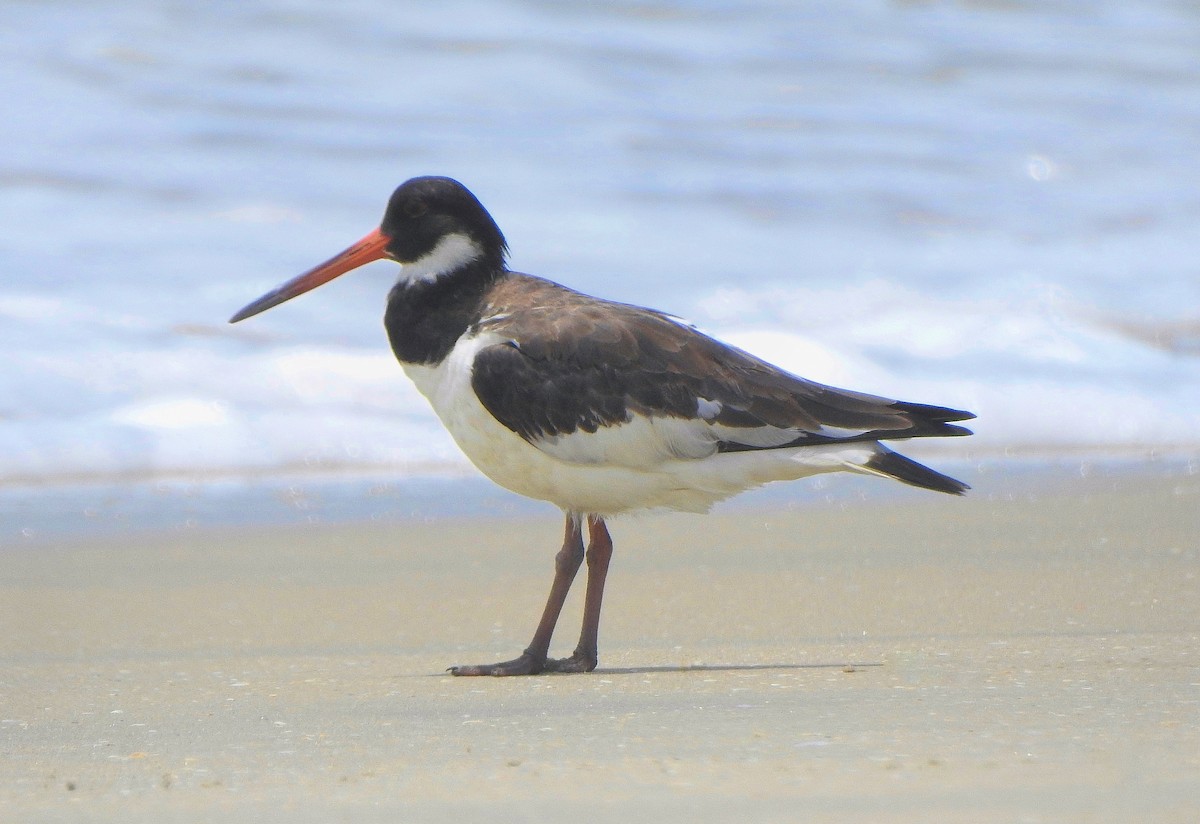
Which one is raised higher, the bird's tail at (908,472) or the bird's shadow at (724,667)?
the bird's tail at (908,472)

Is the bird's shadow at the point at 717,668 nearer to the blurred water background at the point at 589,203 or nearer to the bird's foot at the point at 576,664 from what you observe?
the bird's foot at the point at 576,664

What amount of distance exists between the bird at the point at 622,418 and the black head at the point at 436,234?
29 cm

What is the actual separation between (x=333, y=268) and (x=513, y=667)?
1.66m

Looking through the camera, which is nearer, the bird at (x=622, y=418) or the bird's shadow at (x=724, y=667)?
the bird's shadow at (x=724, y=667)

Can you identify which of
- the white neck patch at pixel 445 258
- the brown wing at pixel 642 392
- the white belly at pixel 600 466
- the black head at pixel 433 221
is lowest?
the white belly at pixel 600 466

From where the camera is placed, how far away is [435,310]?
472 cm

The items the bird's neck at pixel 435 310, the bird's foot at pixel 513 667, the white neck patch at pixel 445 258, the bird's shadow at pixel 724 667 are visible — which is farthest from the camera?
the white neck patch at pixel 445 258

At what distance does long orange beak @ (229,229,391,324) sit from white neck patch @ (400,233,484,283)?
0.21 m

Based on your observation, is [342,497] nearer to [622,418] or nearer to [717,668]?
[622,418]

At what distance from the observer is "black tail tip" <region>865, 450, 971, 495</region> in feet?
14.0

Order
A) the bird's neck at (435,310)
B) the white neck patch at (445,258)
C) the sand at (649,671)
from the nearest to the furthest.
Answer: the sand at (649,671) < the bird's neck at (435,310) < the white neck patch at (445,258)

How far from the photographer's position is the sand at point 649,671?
269cm

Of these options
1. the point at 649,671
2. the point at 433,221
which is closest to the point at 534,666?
the point at 649,671

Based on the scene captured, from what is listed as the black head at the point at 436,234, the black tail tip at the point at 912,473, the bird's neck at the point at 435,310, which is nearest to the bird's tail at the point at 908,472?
the black tail tip at the point at 912,473
